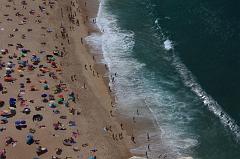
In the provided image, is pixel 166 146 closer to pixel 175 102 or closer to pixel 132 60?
pixel 175 102

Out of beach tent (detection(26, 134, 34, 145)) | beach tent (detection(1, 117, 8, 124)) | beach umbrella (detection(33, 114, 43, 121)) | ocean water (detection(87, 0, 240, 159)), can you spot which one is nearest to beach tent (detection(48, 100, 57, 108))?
beach umbrella (detection(33, 114, 43, 121))

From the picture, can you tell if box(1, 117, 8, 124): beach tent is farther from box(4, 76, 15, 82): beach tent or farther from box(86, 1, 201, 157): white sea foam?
box(86, 1, 201, 157): white sea foam

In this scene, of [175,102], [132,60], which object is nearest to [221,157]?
[175,102]

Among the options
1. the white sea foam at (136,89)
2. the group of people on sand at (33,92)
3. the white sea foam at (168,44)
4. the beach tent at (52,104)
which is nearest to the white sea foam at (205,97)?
the white sea foam at (168,44)

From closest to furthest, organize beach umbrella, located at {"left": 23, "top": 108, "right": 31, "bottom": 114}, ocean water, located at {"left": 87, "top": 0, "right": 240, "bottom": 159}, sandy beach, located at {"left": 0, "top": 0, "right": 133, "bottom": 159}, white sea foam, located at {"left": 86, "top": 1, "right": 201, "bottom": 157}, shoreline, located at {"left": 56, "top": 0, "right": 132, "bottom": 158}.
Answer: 1. sandy beach, located at {"left": 0, "top": 0, "right": 133, "bottom": 159}
2. shoreline, located at {"left": 56, "top": 0, "right": 132, "bottom": 158}
3. white sea foam, located at {"left": 86, "top": 1, "right": 201, "bottom": 157}
4. ocean water, located at {"left": 87, "top": 0, "right": 240, "bottom": 159}
5. beach umbrella, located at {"left": 23, "top": 108, "right": 31, "bottom": 114}

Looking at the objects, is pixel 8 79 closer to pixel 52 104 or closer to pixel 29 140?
pixel 52 104
